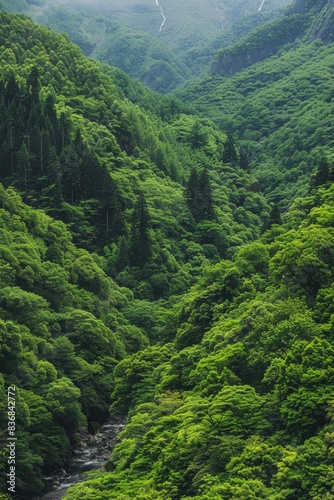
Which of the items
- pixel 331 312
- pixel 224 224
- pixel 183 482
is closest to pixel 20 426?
pixel 183 482

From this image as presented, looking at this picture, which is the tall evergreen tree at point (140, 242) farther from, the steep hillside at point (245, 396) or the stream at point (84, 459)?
the steep hillside at point (245, 396)

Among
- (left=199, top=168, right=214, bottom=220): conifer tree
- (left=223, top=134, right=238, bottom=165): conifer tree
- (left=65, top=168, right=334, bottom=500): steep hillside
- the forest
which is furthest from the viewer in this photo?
(left=223, top=134, right=238, bottom=165): conifer tree

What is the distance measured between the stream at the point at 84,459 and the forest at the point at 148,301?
1.05m

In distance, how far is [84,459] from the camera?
272 feet

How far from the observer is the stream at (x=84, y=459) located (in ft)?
250

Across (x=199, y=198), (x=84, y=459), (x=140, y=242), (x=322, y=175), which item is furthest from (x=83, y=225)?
(x=84, y=459)

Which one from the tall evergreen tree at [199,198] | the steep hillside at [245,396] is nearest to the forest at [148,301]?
the steep hillside at [245,396]

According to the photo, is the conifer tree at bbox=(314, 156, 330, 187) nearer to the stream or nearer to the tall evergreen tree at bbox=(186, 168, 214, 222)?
the stream

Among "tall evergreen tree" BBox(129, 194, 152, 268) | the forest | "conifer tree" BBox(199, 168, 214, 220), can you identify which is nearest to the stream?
the forest

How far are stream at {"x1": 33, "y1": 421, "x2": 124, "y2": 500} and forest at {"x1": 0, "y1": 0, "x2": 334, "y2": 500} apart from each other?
1045 millimetres

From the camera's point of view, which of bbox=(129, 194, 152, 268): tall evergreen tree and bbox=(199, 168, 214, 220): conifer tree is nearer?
bbox=(129, 194, 152, 268): tall evergreen tree

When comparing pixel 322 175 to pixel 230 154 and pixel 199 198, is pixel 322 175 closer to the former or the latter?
pixel 199 198

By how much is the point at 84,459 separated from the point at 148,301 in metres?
39.4

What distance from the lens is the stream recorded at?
76.1 m
